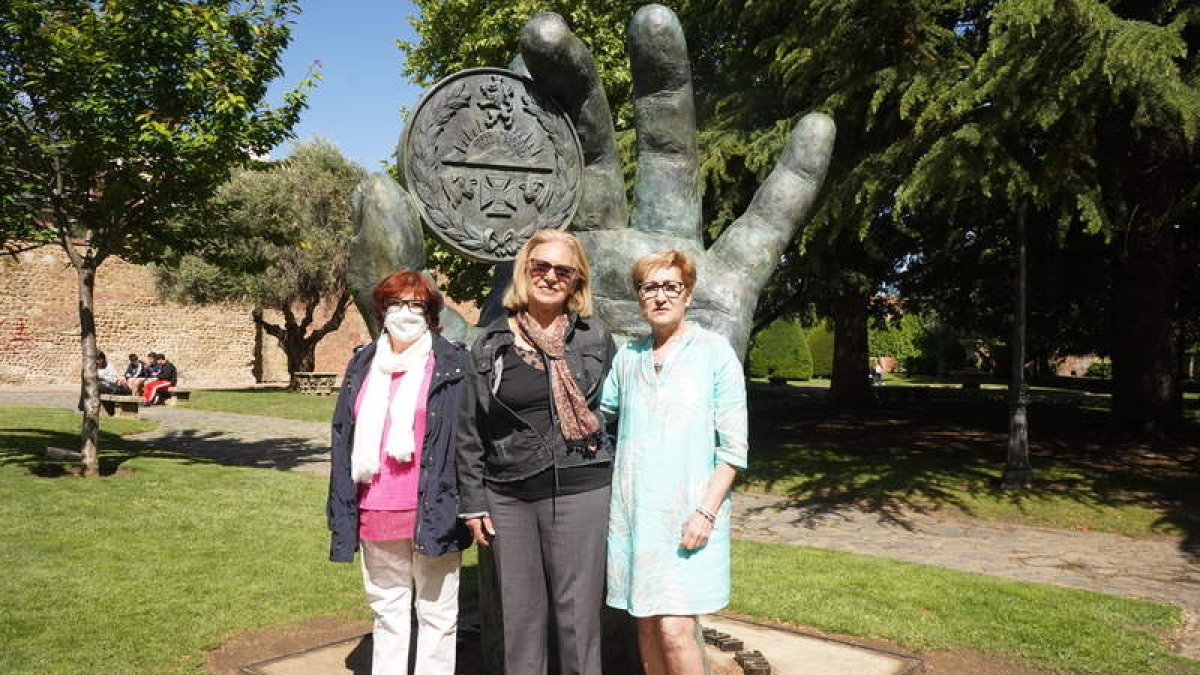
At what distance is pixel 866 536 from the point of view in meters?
8.36

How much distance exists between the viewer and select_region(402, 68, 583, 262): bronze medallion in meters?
3.60

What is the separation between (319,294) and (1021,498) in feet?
72.2

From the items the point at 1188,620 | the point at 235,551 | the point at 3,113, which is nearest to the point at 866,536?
the point at 1188,620

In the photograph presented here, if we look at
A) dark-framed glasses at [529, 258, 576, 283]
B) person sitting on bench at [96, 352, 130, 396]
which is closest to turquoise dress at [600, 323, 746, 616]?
dark-framed glasses at [529, 258, 576, 283]

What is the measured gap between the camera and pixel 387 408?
10.4 ft

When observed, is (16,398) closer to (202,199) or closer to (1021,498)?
(202,199)

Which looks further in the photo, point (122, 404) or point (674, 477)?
point (122, 404)

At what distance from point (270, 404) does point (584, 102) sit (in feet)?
64.1

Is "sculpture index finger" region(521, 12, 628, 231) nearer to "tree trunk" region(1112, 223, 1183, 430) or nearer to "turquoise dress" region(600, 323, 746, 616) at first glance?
"turquoise dress" region(600, 323, 746, 616)

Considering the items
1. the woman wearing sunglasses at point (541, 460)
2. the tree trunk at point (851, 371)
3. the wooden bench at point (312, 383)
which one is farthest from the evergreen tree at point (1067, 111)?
the wooden bench at point (312, 383)

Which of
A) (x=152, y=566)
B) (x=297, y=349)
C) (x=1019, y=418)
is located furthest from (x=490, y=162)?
(x=297, y=349)

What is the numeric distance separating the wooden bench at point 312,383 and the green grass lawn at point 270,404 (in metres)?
0.65

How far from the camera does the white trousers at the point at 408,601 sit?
321cm

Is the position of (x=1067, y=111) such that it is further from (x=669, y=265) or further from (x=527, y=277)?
(x=527, y=277)
